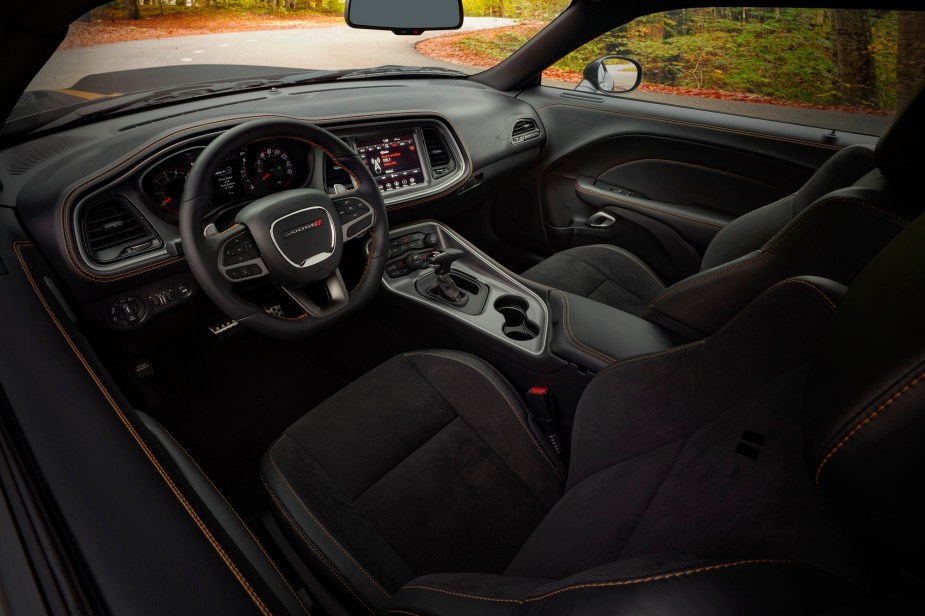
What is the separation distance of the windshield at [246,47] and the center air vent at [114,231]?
358 millimetres

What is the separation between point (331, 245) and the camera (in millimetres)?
1712

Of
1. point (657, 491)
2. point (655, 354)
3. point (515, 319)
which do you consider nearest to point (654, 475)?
point (657, 491)

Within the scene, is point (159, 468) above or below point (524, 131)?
above

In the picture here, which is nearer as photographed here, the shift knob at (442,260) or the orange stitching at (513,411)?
the orange stitching at (513,411)

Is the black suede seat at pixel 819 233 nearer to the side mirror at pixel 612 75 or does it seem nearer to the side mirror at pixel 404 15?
the side mirror at pixel 612 75

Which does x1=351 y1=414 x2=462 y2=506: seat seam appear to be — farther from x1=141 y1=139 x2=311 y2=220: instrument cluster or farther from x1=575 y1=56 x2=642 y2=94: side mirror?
x1=575 y1=56 x2=642 y2=94: side mirror

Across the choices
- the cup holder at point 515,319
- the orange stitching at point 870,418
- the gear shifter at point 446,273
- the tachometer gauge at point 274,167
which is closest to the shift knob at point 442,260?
the gear shifter at point 446,273

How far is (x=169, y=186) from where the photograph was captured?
66.7 inches

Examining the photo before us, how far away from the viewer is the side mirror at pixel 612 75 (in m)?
2.86

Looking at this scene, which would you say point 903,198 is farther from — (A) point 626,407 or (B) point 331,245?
(B) point 331,245

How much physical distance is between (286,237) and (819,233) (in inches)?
52.4

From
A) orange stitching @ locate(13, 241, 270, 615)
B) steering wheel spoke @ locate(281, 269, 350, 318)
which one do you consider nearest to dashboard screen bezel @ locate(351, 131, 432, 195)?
steering wheel spoke @ locate(281, 269, 350, 318)

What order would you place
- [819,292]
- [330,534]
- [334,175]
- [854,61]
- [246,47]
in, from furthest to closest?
1. [246,47]
2. [854,61]
3. [334,175]
4. [330,534]
5. [819,292]

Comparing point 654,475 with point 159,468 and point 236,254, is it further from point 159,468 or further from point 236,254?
point 236,254
